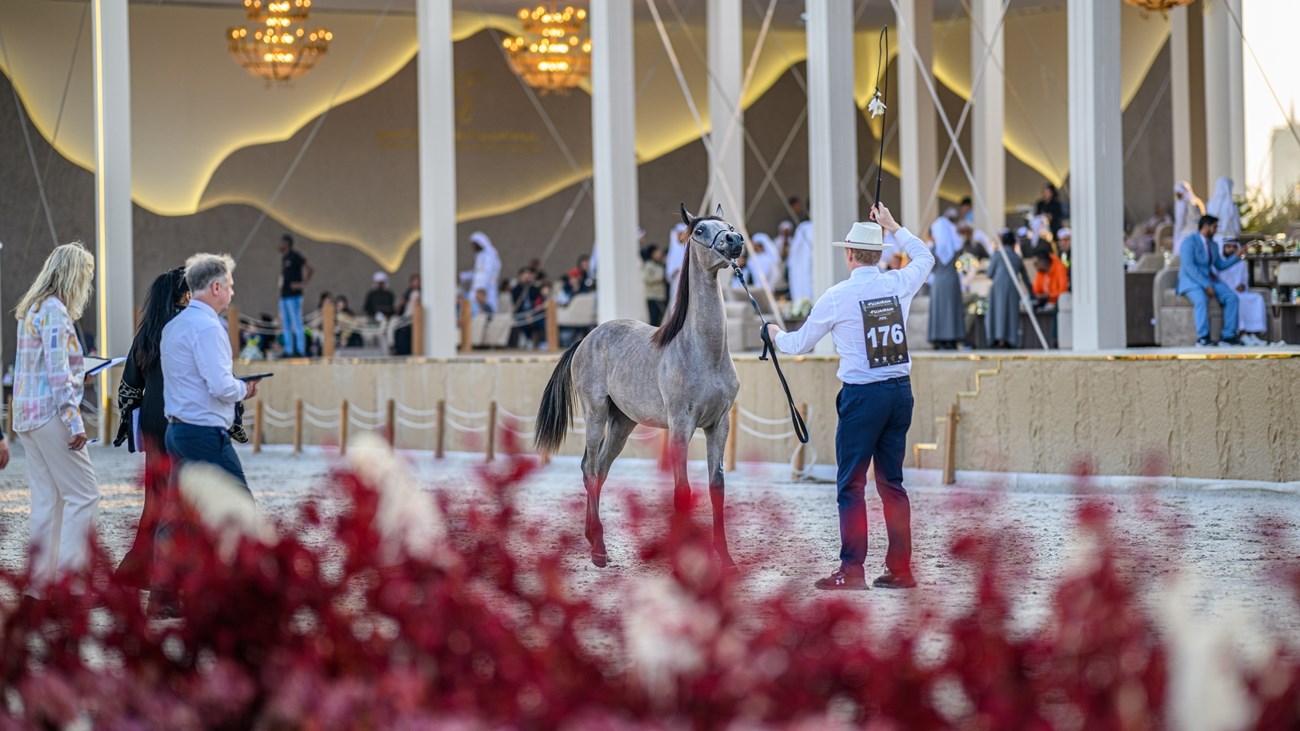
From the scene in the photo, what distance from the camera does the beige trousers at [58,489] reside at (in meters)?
7.47

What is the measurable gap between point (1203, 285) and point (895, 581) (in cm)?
1047

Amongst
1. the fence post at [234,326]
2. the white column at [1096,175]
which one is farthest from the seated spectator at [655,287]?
the white column at [1096,175]

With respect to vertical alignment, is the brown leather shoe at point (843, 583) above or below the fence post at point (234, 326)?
below

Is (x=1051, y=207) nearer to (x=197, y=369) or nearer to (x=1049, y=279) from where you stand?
(x=1049, y=279)

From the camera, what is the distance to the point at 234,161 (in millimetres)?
31766

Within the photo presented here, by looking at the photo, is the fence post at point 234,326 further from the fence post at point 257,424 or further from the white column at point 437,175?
the white column at point 437,175

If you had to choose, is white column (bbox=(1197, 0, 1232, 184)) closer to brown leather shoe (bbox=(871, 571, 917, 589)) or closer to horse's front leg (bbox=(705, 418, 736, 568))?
horse's front leg (bbox=(705, 418, 736, 568))

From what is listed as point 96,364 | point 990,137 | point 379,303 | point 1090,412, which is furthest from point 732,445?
point 379,303

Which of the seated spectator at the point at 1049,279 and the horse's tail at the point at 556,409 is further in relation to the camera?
the seated spectator at the point at 1049,279

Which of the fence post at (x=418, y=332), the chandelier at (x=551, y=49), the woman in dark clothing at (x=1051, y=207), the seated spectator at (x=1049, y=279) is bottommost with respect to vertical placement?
the fence post at (x=418, y=332)

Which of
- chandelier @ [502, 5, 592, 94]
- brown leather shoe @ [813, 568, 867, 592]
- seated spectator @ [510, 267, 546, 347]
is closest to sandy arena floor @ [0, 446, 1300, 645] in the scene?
brown leather shoe @ [813, 568, 867, 592]

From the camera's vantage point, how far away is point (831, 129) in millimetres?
16312

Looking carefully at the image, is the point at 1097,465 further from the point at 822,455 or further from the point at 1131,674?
the point at 1131,674

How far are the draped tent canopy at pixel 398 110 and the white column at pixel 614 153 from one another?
1211 centimetres
